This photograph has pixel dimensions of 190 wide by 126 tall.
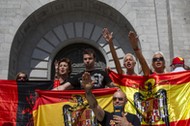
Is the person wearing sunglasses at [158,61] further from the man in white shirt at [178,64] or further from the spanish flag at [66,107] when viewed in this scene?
the spanish flag at [66,107]

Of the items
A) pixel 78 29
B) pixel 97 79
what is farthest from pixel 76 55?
pixel 97 79

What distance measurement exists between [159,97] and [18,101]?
10.6 ft

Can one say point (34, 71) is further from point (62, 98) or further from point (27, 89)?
point (62, 98)

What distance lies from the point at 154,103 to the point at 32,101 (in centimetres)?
287

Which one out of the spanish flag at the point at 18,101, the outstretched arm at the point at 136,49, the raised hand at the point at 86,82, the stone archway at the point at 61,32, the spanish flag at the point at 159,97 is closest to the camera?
the raised hand at the point at 86,82

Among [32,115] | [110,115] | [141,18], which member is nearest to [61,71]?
[32,115]

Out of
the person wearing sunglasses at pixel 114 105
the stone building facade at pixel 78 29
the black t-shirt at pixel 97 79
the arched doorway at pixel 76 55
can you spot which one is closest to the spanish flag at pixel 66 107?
the black t-shirt at pixel 97 79

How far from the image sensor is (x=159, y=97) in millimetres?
5973

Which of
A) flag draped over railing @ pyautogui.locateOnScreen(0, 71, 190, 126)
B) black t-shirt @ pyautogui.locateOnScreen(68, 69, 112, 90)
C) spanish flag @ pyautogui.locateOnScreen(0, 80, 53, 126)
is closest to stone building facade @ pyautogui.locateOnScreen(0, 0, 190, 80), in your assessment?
spanish flag @ pyautogui.locateOnScreen(0, 80, 53, 126)

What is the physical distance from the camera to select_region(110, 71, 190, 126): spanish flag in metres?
5.81

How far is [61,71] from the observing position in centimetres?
627

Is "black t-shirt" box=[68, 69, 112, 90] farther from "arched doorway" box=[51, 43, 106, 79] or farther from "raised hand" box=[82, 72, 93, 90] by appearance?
"arched doorway" box=[51, 43, 106, 79]

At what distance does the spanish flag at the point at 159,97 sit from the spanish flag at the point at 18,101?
200 centimetres

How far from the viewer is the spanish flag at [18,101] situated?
6.64 metres
